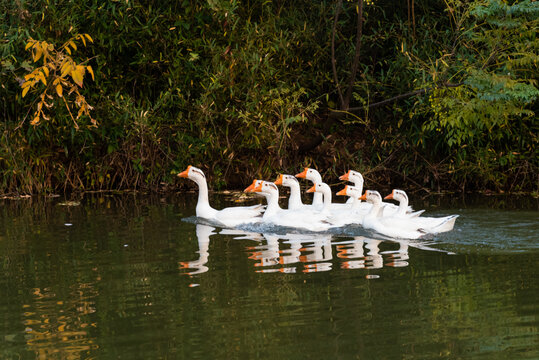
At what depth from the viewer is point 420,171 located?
17844 mm

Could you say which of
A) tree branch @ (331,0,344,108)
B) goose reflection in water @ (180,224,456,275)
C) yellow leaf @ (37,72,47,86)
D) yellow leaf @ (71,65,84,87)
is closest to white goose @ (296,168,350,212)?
goose reflection in water @ (180,224,456,275)

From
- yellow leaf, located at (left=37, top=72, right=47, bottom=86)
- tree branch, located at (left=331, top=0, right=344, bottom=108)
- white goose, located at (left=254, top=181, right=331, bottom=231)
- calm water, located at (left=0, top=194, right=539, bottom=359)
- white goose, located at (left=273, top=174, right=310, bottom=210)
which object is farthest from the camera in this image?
tree branch, located at (left=331, top=0, right=344, bottom=108)

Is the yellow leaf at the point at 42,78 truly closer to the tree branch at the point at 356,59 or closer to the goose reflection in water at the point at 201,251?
the goose reflection in water at the point at 201,251

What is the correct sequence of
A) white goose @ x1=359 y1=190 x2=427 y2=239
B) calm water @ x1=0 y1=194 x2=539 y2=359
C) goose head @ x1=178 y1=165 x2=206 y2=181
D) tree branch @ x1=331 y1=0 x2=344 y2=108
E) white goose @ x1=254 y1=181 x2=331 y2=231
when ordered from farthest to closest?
tree branch @ x1=331 y1=0 x2=344 y2=108
goose head @ x1=178 y1=165 x2=206 y2=181
white goose @ x1=254 y1=181 x2=331 y2=231
white goose @ x1=359 y1=190 x2=427 y2=239
calm water @ x1=0 y1=194 x2=539 y2=359

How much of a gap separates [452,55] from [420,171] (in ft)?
8.83

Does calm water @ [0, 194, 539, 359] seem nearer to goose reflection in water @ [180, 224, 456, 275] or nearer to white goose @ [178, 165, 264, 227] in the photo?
goose reflection in water @ [180, 224, 456, 275]

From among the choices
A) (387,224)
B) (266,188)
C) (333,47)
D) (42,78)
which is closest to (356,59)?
(333,47)

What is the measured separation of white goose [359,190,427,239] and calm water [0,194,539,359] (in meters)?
0.19

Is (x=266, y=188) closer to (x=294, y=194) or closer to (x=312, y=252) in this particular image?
(x=294, y=194)

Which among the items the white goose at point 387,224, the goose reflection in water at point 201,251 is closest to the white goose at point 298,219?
the white goose at point 387,224

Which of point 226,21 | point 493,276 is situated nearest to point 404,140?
point 226,21

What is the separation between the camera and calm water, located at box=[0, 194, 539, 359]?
20.5ft

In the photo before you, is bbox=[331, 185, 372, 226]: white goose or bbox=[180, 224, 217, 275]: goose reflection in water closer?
bbox=[180, 224, 217, 275]: goose reflection in water

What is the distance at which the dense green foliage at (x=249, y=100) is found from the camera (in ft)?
54.0
